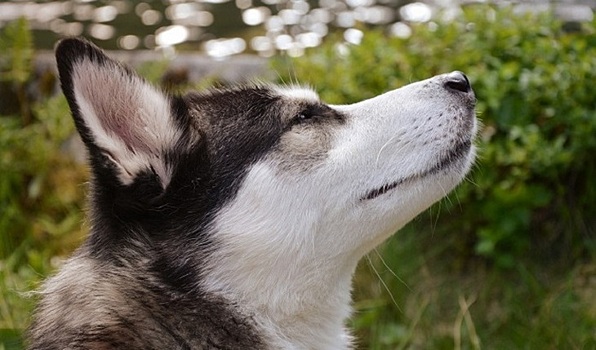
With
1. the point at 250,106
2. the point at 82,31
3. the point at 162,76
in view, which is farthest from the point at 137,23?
the point at 250,106

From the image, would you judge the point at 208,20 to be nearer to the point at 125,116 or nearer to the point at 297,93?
the point at 297,93

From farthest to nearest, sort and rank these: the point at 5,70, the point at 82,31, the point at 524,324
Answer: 1. the point at 82,31
2. the point at 5,70
3. the point at 524,324

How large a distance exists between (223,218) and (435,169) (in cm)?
73

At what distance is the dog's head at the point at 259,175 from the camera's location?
113 inches

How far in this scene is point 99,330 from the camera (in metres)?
2.79

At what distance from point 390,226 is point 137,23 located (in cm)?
720

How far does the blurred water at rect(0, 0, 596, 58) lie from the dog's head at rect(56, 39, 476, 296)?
4.98 metres

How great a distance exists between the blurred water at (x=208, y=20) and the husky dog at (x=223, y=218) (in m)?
5.02

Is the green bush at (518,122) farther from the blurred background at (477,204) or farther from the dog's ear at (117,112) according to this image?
the dog's ear at (117,112)

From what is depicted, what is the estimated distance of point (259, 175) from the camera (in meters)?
2.95

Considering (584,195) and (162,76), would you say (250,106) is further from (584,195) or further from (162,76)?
(162,76)

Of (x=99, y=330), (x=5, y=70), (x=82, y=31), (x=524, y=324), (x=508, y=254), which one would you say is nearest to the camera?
(x=99, y=330)

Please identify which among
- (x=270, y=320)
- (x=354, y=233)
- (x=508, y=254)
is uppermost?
(x=354, y=233)

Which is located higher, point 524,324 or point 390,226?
point 390,226
